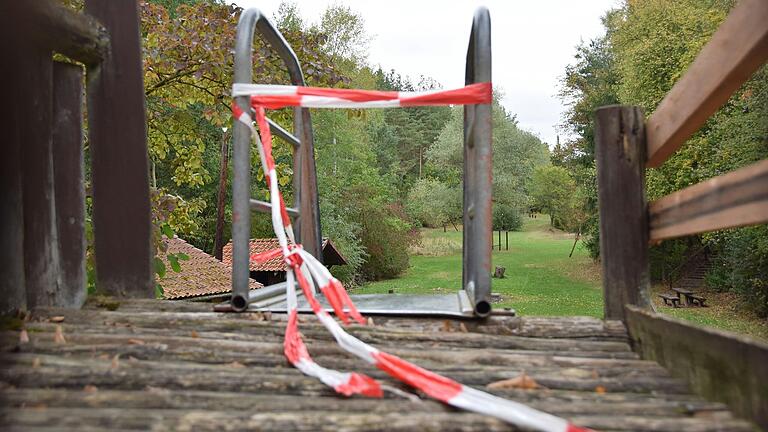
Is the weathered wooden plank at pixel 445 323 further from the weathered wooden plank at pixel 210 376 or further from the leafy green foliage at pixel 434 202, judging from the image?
the leafy green foliage at pixel 434 202

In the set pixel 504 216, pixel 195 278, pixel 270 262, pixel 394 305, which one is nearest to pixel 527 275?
pixel 504 216

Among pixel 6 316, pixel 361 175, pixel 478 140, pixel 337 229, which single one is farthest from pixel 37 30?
pixel 361 175

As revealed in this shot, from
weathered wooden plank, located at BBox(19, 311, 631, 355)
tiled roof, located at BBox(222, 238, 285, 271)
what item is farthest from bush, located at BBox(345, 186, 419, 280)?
weathered wooden plank, located at BBox(19, 311, 631, 355)

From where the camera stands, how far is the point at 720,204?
7.15ft

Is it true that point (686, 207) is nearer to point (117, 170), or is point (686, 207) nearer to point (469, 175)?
point (469, 175)

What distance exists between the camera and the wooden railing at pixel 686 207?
1892 mm

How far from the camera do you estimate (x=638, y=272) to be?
311 cm

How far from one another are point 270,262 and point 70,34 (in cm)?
1896

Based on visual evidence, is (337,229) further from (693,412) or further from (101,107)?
(693,412)

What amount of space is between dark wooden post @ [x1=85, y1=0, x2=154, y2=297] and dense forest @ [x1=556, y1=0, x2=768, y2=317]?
51.2 ft

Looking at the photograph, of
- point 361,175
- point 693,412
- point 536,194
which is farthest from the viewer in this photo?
point 536,194

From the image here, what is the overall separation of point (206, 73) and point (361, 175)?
77.4 feet

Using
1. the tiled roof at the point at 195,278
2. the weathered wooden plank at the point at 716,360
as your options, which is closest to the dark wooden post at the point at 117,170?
the weathered wooden plank at the point at 716,360

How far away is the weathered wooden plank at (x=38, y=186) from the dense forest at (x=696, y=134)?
1608 cm
